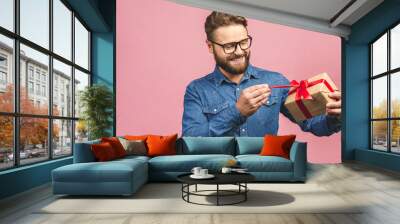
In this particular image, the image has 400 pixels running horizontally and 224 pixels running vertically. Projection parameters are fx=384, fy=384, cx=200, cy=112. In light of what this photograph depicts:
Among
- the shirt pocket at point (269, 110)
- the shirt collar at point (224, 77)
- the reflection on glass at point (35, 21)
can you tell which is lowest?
the shirt pocket at point (269, 110)

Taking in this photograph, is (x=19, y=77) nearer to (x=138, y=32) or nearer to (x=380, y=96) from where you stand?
(x=138, y=32)

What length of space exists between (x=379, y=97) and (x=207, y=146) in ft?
14.5

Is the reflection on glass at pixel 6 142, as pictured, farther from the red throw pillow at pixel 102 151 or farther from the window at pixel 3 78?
the red throw pillow at pixel 102 151

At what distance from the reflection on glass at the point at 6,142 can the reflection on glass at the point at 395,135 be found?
6877 mm

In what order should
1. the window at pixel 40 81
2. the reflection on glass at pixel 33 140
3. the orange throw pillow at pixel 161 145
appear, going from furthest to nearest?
the orange throw pillow at pixel 161 145 < the reflection on glass at pixel 33 140 < the window at pixel 40 81

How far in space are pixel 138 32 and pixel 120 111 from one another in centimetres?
177

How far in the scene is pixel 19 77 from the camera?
5.06 meters

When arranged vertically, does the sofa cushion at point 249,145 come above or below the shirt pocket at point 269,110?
below

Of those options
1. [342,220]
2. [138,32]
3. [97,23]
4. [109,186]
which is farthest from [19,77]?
[342,220]

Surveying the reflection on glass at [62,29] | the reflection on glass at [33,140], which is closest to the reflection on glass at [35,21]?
the reflection on glass at [62,29]

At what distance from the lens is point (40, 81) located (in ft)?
19.0

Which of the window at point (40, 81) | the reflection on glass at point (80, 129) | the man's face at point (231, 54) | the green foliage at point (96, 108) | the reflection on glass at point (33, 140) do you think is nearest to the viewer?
the window at point (40, 81)

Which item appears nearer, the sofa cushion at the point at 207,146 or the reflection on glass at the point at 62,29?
the reflection on glass at the point at 62,29

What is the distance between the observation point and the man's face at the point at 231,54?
324 inches
